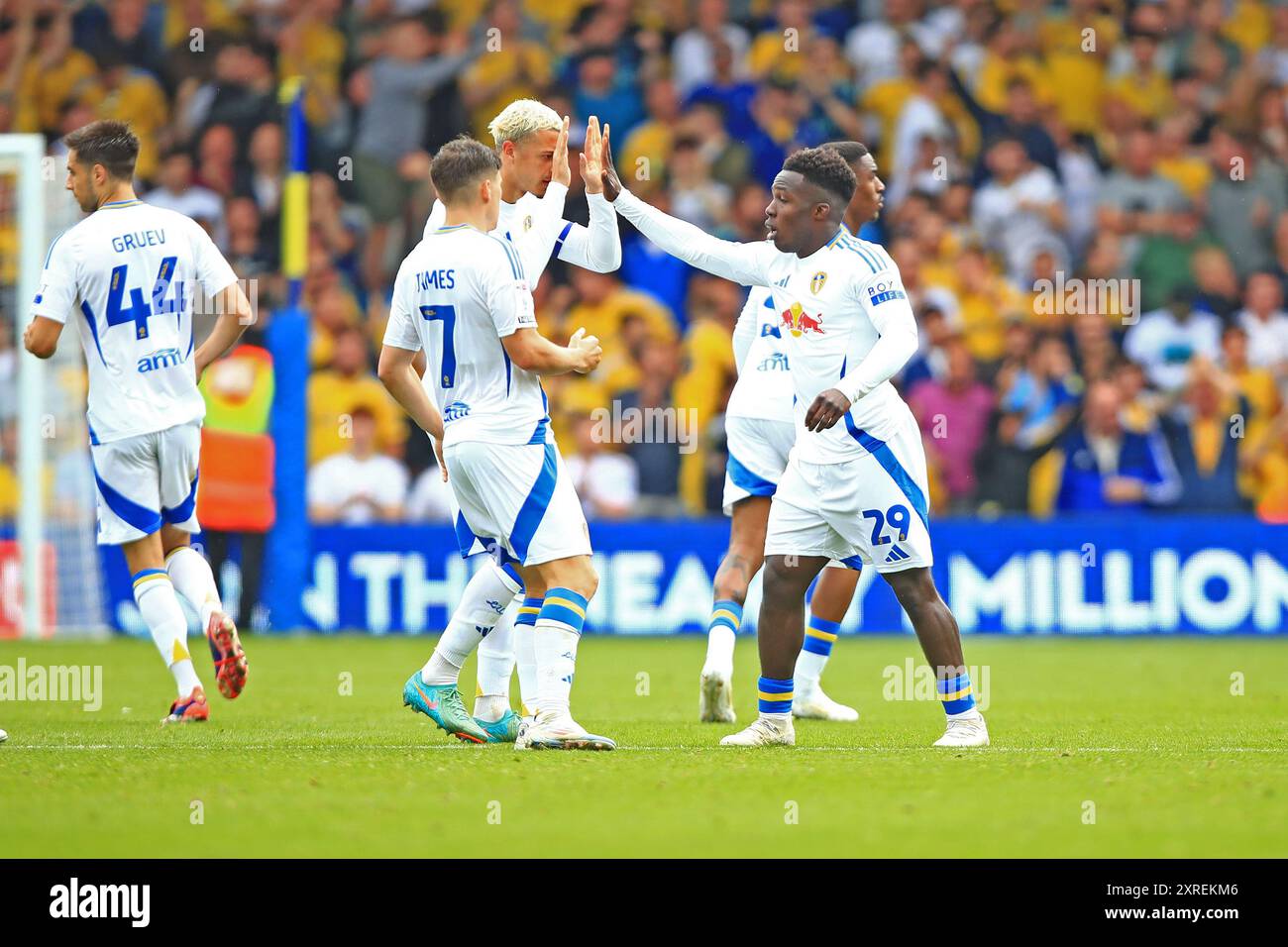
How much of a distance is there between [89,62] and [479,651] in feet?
42.9

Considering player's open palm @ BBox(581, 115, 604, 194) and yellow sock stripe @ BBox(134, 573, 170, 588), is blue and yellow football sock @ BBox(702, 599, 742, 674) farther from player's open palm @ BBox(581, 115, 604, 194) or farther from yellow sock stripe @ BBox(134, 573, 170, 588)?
yellow sock stripe @ BBox(134, 573, 170, 588)

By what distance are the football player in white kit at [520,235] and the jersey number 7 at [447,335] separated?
0.56 metres

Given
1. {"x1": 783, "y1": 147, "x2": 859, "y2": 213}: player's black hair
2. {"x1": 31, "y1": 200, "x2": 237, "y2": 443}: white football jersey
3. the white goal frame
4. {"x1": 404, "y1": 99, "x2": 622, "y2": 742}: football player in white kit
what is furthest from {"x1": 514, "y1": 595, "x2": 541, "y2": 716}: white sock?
the white goal frame

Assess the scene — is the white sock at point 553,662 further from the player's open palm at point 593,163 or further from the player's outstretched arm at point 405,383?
the player's open palm at point 593,163

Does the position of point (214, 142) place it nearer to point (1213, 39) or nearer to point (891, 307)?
point (1213, 39)

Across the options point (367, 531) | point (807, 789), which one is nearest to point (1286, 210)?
point (367, 531)

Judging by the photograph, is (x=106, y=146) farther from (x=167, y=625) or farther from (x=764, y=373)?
(x=764, y=373)

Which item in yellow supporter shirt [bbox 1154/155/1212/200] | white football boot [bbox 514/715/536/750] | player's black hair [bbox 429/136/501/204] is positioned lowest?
white football boot [bbox 514/715/536/750]

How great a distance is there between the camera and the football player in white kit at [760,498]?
8930mm

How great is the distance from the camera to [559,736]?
7.26 metres

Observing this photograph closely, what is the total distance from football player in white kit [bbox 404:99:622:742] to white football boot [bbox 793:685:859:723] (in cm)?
170

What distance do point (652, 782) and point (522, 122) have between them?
2.85 m

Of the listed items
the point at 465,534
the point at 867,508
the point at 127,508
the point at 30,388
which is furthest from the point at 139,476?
the point at 30,388

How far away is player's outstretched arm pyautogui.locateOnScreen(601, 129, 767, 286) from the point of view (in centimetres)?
785
